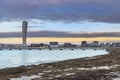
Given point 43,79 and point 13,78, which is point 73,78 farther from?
point 13,78

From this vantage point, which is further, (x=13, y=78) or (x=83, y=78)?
(x=13, y=78)

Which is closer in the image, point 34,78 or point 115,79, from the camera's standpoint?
point 115,79

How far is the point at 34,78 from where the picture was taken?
1297 inches

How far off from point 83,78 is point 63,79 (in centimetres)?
183

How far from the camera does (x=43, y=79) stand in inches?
1232

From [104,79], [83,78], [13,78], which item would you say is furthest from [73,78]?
[13,78]

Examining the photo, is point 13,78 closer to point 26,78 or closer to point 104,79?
point 26,78

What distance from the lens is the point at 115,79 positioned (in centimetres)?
2969

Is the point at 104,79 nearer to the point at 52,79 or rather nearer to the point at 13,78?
the point at 52,79

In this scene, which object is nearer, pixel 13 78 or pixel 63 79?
pixel 63 79

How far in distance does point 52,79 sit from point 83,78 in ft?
8.87

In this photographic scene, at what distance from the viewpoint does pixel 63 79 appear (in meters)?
30.6

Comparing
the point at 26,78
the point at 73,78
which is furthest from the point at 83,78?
the point at 26,78

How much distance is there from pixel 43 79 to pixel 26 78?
2697 millimetres
